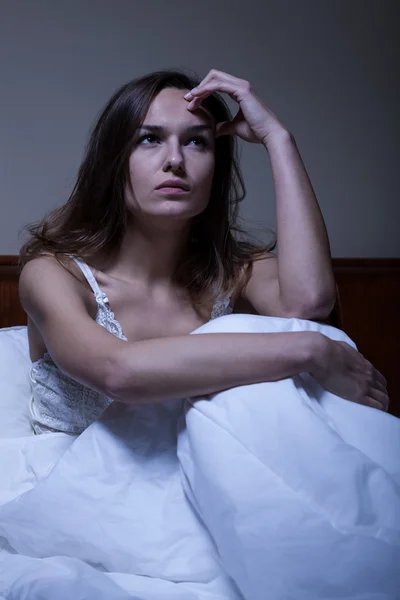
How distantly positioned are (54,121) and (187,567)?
1.50m

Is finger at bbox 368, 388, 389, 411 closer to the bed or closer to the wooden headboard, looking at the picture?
the bed

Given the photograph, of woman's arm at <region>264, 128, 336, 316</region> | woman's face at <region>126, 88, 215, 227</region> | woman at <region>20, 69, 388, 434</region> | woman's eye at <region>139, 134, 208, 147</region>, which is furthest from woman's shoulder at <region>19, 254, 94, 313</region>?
woman's arm at <region>264, 128, 336, 316</region>

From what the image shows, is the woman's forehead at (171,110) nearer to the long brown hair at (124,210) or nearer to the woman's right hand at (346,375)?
the long brown hair at (124,210)

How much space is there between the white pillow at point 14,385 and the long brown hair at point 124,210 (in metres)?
0.27

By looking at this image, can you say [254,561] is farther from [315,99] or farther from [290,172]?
[315,99]

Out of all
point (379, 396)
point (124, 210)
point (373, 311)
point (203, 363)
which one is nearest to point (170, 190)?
point (124, 210)

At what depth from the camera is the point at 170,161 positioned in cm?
138

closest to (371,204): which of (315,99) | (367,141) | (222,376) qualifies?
(367,141)

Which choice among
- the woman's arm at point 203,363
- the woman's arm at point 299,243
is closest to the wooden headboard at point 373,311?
the woman's arm at point 299,243

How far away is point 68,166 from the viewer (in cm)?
212

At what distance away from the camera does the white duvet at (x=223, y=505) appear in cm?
90

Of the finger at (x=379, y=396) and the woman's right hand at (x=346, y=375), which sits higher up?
the woman's right hand at (x=346, y=375)

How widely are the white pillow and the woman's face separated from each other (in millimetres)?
478

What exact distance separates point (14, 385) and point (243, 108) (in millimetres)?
823
